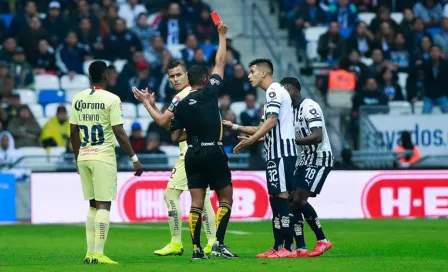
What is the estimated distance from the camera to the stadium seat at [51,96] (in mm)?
25641

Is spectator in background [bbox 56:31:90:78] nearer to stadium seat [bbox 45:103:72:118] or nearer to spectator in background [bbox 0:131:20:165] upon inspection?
stadium seat [bbox 45:103:72:118]

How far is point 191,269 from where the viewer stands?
1112 centimetres

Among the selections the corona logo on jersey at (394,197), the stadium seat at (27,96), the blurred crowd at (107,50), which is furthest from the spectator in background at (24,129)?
the corona logo on jersey at (394,197)

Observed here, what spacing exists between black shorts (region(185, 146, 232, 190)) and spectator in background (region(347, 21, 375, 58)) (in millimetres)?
15455

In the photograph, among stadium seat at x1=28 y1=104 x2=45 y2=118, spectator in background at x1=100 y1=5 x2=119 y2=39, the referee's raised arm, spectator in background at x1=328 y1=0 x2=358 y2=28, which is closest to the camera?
the referee's raised arm

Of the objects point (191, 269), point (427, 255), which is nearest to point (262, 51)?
point (427, 255)

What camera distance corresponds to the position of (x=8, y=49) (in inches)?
1030

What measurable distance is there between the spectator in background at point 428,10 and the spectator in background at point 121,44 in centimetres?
809

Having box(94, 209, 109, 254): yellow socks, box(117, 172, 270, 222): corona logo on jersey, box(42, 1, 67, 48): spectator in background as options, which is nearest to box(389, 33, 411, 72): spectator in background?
box(117, 172, 270, 222): corona logo on jersey

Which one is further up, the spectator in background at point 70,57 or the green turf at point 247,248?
the spectator in background at point 70,57

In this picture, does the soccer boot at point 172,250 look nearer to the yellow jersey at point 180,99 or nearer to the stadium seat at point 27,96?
the yellow jersey at point 180,99

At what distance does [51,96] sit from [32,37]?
1606mm

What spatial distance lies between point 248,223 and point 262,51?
8.58 metres

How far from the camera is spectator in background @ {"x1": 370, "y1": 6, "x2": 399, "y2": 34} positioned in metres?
28.5
